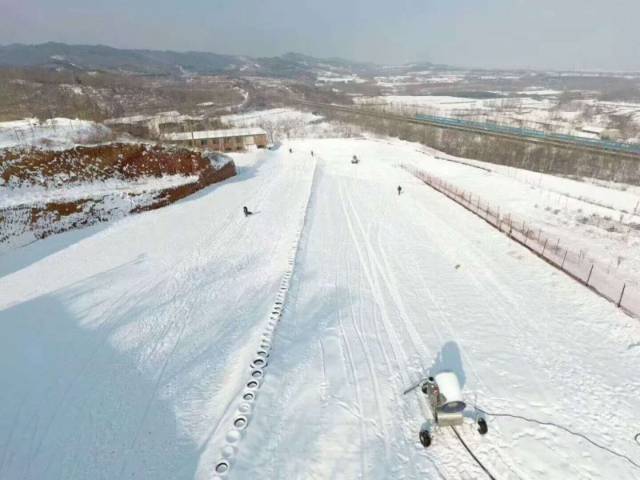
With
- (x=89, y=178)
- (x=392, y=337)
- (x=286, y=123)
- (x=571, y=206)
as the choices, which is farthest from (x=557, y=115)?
(x=89, y=178)

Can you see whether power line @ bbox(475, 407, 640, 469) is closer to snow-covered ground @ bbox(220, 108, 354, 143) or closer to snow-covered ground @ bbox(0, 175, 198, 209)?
snow-covered ground @ bbox(0, 175, 198, 209)

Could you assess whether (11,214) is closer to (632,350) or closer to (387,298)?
(387,298)

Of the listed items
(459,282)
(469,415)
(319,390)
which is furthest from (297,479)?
(459,282)

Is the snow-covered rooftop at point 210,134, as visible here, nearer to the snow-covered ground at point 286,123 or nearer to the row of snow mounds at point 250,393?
the snow-covered ground at point 286,123

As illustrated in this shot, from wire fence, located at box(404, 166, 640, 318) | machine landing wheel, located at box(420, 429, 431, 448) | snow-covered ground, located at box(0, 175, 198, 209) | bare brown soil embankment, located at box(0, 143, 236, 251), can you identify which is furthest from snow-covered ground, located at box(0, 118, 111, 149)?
wire fence, located at box(404, 166, 640, 318)

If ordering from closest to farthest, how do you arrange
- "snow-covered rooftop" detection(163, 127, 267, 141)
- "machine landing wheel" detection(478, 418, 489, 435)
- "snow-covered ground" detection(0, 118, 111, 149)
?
1. "machine landing wheel" detection(478, 418, 489, 435)
2. "snow-covered ground" detection(0, 118, 111, 149)
3. "snow-covered rooftop" detection(163, 127, 267, 141)

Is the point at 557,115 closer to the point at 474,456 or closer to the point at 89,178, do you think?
the point at 89,178

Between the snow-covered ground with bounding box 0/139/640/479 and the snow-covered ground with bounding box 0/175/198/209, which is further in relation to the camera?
the snow-covered ground with bounding box 0/175/198/209
